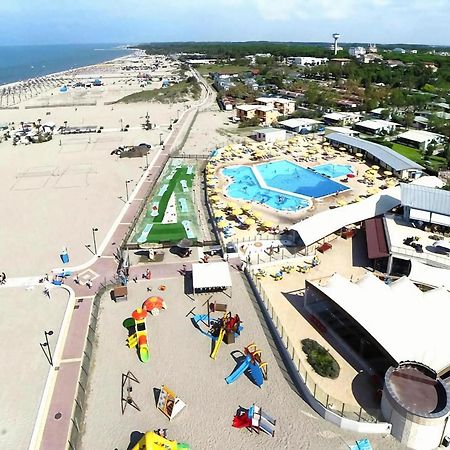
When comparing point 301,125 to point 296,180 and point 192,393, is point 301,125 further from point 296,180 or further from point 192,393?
point 192,393

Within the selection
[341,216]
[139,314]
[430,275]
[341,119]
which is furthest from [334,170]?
[139,314]

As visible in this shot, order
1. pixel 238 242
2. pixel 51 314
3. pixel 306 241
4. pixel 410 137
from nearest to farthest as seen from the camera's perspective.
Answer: pixel 51 314
pixel 306 241
pixel 238 242
pixel 410 137

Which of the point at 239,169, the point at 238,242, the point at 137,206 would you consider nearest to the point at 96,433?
the point at 238,242

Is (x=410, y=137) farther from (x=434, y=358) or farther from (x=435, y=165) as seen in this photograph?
(x=434, y=358)

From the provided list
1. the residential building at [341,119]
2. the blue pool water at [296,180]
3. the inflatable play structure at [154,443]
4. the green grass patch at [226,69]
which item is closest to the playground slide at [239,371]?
the inflatable play structure at [154,443]

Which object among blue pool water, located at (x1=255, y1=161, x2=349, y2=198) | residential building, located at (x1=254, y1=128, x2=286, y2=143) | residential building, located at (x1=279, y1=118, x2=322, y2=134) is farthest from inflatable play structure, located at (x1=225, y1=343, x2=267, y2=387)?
residential building, located at (x1=279, y1=118, x2=322, y2=134)

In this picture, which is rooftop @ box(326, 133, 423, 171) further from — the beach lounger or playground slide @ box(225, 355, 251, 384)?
playground slide @ box(225, 355, 251, 384)
